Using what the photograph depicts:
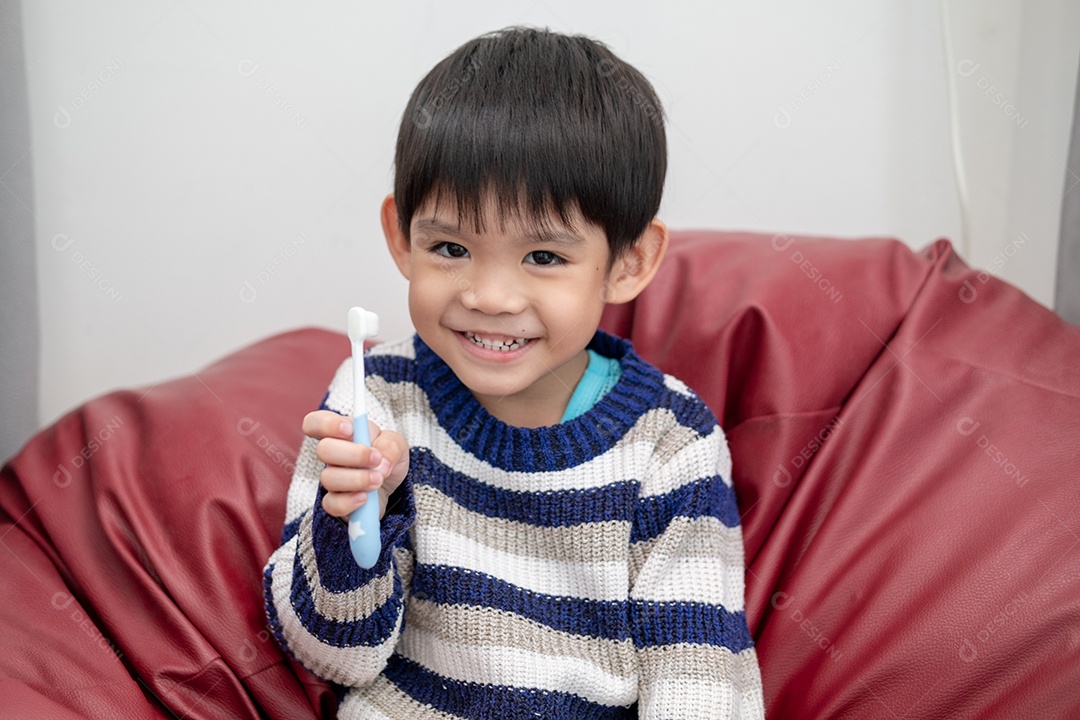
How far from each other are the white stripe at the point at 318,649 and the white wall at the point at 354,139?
83 centimetres

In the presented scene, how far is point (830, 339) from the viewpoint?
130 cm

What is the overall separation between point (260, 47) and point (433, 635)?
41.3 inches

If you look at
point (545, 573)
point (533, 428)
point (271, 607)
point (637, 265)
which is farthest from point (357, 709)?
point (637, 265)

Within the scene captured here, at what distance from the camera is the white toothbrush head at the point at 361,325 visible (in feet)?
2.77

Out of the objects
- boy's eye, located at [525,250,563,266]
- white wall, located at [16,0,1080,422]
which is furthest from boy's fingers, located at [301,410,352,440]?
white wall, located at [16,0,1080,422]

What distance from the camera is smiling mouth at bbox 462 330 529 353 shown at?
1.01 metres

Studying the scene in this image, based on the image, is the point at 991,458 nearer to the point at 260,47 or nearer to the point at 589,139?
the point at 589,139

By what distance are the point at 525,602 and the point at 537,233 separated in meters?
0.39

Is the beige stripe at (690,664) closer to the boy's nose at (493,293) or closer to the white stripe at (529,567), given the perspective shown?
the white stripe at (529,567)

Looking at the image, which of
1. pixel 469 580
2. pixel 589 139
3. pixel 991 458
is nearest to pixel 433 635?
pixel 469 580

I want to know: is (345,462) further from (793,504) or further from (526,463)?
(793,504)

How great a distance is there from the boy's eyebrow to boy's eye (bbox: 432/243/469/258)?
2cm

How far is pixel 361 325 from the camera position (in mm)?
845

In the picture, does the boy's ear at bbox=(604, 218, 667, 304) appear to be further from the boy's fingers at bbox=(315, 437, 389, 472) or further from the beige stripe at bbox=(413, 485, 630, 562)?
the boy's fingers at bbox=(315, 437, 389, 472)
